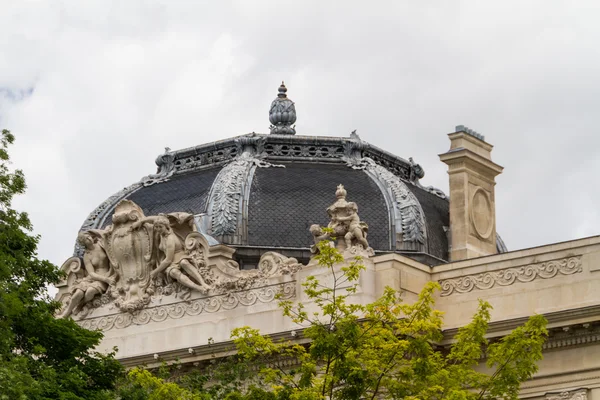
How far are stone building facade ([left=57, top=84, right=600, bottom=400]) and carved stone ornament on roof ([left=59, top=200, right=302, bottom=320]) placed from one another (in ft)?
0.12

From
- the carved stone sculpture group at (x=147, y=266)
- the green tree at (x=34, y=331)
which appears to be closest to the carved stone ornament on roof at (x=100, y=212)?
the carved stone sculpture group at (x=147, y=266)

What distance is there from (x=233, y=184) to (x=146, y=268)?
12.3 ft

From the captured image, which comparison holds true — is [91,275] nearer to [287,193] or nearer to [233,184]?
[233,184]

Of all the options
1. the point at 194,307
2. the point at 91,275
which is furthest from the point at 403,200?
the point at 91,275

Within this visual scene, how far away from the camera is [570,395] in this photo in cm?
4253

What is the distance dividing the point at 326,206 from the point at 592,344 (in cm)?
1073

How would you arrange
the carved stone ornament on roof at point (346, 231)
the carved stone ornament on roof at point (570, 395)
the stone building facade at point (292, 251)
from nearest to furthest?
the carved stone ornament on roof at point (570, 395) → the stone building facade at point (292, 251) → the carved stone ornament on roof at point (346, 231)

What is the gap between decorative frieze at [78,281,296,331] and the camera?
47.0 metres

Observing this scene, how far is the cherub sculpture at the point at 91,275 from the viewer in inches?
1969

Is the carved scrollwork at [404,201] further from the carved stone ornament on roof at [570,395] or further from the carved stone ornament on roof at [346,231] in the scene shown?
the carved stone ornament on roof at [570,395]

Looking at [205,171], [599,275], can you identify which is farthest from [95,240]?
[599,275]

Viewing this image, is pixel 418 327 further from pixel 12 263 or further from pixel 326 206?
pixel 326 206

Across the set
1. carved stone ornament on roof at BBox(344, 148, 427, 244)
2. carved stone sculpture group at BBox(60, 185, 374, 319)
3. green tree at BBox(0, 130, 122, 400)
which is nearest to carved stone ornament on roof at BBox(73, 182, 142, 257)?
carved stone sculpture group at BBox(60, 185, 374, 319)

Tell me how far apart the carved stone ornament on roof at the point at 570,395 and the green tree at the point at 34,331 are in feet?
30.7
